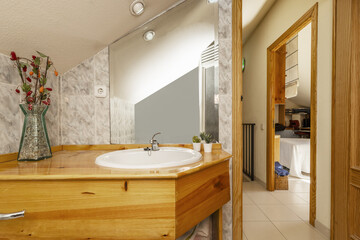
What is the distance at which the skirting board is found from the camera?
1.58m

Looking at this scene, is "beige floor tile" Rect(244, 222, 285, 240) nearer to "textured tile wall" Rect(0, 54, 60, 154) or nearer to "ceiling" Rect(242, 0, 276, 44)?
"textured tile wall" Rect(0, 54, 60, 154)

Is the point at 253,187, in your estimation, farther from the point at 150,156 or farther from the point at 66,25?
the point at 66,25

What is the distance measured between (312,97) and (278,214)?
1287 millimetres

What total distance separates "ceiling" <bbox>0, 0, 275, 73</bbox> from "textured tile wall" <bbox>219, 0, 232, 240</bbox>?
0.42 meters

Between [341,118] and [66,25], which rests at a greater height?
[66,25]

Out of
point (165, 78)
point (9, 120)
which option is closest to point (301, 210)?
point (165, 78)

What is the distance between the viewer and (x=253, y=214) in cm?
198

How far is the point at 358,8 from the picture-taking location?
47.6 inches

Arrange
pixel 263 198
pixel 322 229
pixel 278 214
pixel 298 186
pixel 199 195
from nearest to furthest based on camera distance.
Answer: pixel 199 195
pixel 322 229
pixel 278 214
pixel 263 198
pixel 298 186

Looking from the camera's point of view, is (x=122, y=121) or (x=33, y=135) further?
(x=122, y=121)

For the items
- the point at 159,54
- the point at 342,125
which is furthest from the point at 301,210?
the point at 159,54

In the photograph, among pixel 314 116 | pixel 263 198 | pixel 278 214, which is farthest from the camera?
pixel 263 198

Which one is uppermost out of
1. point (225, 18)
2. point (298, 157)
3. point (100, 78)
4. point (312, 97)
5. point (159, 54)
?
point (225, 18)

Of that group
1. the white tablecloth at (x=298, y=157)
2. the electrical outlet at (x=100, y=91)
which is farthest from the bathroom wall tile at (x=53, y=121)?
the white tablecloth at (x=298, y=157)
